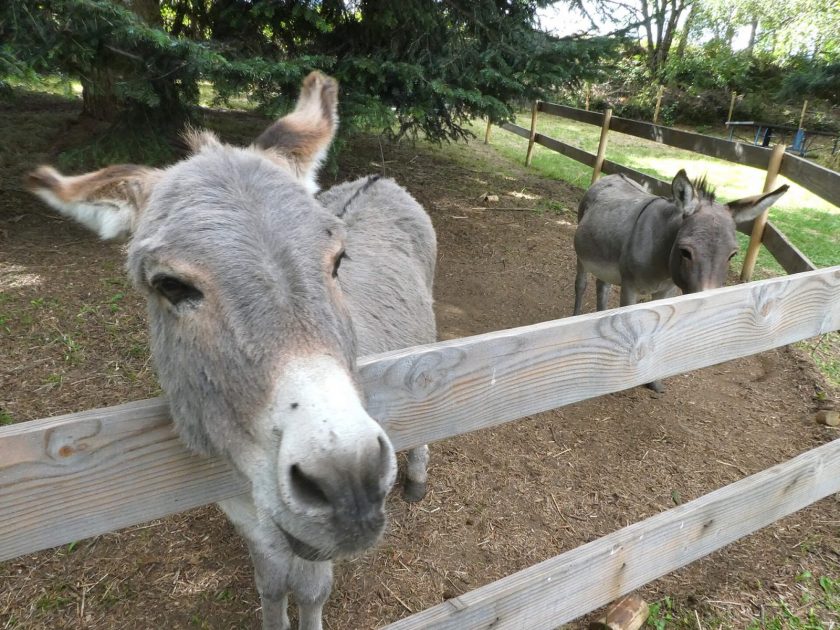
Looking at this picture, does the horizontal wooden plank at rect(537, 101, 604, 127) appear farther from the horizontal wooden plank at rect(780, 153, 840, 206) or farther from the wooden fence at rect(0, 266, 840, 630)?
the wooden fence at rect(0, 266, 840, 630)

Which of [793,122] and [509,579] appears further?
[793,122]

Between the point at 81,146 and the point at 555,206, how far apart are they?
8102 millimetres

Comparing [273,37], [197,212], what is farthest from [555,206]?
[197,212]

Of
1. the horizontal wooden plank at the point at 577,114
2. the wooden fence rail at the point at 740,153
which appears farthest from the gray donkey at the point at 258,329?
the horizontal wooden plank at the point at 577,114

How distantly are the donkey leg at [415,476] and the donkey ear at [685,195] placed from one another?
3556 mm

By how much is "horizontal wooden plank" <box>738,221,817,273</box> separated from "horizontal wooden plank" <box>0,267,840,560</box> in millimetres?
4057

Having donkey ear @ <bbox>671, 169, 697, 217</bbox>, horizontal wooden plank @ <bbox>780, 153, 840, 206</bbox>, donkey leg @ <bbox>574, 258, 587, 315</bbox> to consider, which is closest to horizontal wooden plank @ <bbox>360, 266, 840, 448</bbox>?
donkey ear @ <bbox>671, 169, 697, 217</bbox>

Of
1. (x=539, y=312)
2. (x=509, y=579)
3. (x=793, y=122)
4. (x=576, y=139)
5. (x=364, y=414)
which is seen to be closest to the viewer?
(x=364, y=414)

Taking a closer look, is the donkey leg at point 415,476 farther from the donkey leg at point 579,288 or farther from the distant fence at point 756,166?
the distant fence at point 756,166

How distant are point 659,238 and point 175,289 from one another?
4989 mm

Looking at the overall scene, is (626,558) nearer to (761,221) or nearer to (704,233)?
(704,233)

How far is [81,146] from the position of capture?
19.9 feet

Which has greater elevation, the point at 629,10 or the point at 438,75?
the point at 629,10

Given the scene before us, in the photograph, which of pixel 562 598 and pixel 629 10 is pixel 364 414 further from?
pixel 629 10
